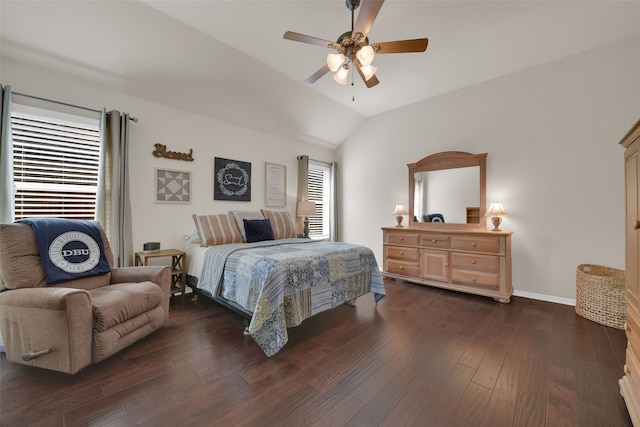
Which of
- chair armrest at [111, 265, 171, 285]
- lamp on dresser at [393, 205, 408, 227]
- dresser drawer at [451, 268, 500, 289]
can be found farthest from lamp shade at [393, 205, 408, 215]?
chair armrest at [111, 265, 171, 285]

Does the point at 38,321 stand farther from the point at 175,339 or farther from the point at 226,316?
the point at 226,316

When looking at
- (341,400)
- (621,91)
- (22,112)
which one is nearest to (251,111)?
(22,112)

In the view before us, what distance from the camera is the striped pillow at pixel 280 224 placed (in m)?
3.89

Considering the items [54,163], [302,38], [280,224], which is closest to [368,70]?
[302,38]

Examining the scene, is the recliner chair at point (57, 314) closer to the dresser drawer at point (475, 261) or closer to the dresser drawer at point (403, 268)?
the dresser drawer at point (403, 268)

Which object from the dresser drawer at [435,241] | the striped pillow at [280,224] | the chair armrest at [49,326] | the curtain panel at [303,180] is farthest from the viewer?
the curtain panel at [303,180]

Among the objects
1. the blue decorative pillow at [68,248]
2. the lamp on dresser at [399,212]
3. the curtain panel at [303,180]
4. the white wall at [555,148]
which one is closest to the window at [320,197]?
the curtain panel at [303,180]

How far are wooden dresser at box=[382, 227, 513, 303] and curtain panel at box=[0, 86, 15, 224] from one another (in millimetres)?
4393

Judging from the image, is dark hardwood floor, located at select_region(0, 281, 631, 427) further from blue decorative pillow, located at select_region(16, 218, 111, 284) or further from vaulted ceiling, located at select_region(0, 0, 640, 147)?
vaulted ceiling, located at select_region(0, 0, 640, 147)

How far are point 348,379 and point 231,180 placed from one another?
331cm

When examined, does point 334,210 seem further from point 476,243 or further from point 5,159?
point 5,159

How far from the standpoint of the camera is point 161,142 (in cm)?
342

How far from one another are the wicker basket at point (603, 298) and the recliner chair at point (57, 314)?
4247 millimetres

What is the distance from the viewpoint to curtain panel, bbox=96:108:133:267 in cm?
286
